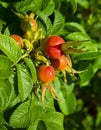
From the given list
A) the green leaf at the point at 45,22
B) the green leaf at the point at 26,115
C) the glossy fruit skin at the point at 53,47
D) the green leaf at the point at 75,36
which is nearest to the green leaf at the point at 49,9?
the green leaf at the point at 45,22

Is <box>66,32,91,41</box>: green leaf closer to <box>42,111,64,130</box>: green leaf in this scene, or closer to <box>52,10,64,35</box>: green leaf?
<box>52,10,64,35</box>: green leaf

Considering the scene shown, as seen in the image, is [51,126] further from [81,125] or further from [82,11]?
[81,125]

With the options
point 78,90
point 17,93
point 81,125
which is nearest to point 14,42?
point 17,93

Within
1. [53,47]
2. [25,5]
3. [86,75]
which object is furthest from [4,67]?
[86,75]

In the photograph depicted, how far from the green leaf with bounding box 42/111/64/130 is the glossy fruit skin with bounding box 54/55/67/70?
0.27 m

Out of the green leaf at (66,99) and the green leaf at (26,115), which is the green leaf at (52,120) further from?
the green leaf at (66,99)

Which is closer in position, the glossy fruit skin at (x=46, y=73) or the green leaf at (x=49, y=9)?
the glossy fruit skin at (x=46, y=73)

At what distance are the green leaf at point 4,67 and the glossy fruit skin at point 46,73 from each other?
0.12 metres

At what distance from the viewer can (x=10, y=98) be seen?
1606 mm

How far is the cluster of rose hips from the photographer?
1.54m

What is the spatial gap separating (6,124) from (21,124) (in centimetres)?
9

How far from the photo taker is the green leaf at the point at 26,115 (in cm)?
166

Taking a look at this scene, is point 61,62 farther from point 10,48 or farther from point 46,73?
point 10,48

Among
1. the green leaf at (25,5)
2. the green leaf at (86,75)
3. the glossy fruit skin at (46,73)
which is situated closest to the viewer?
the glossy fruit skin at (46,73)
